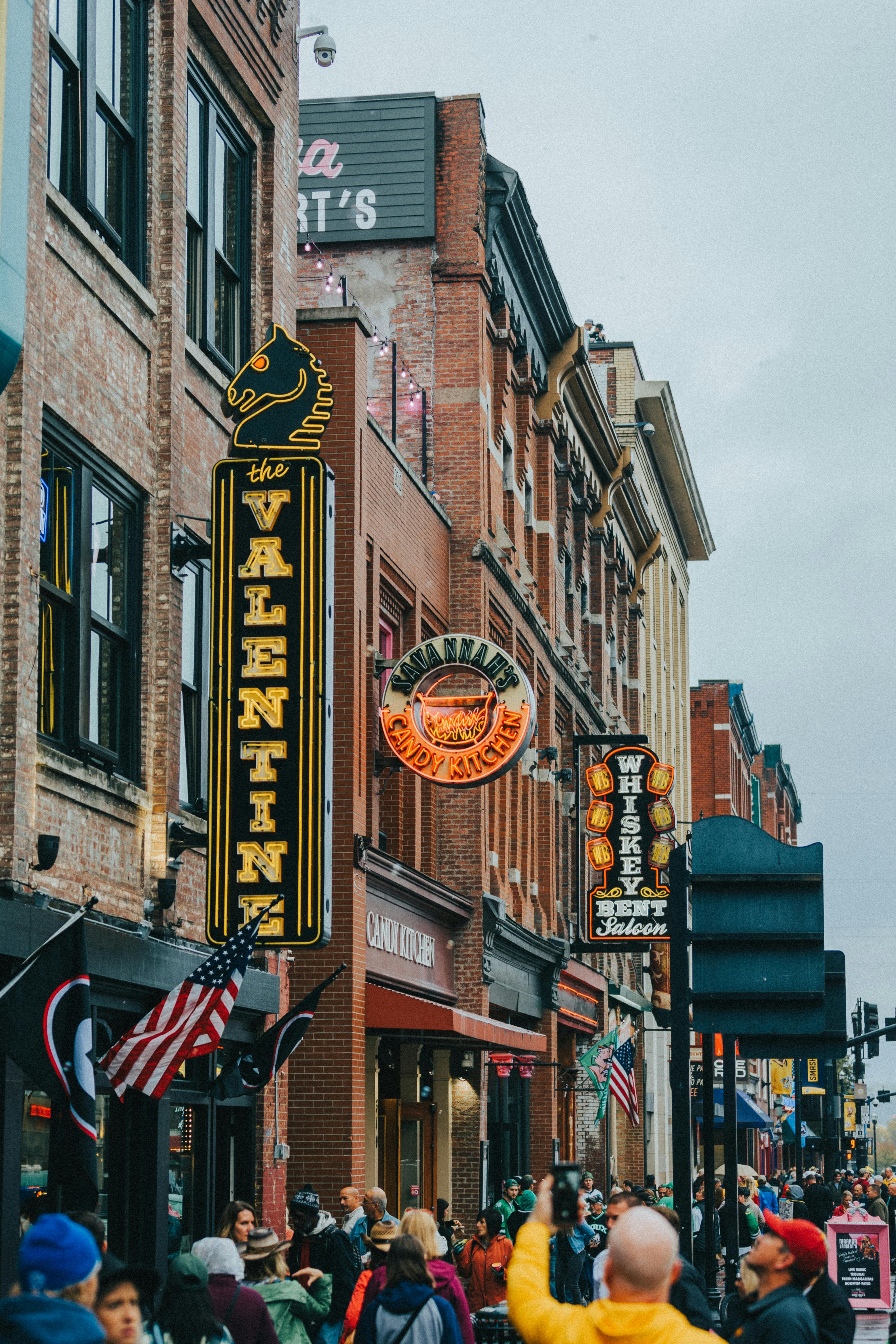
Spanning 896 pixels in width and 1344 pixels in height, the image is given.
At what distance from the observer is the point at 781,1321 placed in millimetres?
7219

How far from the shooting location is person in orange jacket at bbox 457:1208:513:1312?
1734 centimetres

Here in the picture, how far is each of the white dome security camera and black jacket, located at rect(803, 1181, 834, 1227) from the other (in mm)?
13974

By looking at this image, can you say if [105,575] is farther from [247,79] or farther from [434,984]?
[434,984]

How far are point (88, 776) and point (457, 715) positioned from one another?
9.20 metres

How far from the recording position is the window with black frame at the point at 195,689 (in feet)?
52.4

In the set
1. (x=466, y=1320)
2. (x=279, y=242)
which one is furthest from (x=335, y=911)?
(x=466, y=1320)

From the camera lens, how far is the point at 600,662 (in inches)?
1613

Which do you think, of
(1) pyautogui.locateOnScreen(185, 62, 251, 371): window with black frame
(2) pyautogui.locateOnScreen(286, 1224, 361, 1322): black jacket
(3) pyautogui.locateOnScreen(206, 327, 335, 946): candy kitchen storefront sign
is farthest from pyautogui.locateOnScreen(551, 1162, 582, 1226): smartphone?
(1) pyautogui.locateOnScreen(185, 62, 251, 371): window with black frame

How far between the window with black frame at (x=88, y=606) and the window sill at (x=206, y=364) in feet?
5.97

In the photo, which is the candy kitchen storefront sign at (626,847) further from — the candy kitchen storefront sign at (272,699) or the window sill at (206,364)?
the candy kitchen storefront sign at (272,699)

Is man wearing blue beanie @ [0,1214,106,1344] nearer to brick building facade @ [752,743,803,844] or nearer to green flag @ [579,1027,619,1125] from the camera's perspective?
green flag @ [579,1027,619,1125]

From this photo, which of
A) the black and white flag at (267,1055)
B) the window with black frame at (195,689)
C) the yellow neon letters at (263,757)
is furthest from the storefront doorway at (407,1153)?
the yellow neon letters at (263,757)

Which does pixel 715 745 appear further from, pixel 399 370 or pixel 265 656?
pixel 265 656

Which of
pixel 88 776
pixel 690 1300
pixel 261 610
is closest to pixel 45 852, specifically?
pixel 88 776
